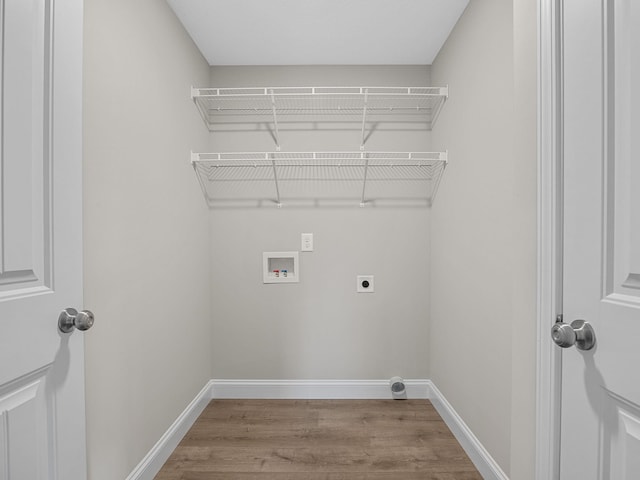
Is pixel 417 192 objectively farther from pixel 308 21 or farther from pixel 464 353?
pixel 308 21

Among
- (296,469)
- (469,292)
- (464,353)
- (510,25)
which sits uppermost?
(510,25)

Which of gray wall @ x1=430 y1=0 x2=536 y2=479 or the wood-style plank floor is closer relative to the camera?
gray wall @ x1=430 y1=0 x2=536 y2=479

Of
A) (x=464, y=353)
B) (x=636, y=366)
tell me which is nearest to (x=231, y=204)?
(x=464, y=353)

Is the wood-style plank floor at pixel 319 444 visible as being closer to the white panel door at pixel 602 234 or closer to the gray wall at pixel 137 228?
the gray wall at pixel 137 228

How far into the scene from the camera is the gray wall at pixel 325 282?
8.27 ft

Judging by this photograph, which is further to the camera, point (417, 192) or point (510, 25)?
point (417, 192)

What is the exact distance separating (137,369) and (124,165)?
0.90m

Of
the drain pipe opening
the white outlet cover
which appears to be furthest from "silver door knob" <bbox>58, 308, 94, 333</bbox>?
the drain pipe opening

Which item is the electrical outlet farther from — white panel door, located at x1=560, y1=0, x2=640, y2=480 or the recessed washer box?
white panel door, located at x1=560, y1=0, x2=640, y2=480

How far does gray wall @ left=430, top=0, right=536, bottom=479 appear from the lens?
993 mm

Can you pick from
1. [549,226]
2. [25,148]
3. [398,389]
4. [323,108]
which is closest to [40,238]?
[25,148]

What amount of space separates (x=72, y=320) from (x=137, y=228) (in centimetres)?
80

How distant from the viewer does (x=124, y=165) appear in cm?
148

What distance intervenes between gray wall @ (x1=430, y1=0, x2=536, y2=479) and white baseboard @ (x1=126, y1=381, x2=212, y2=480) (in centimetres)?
153
